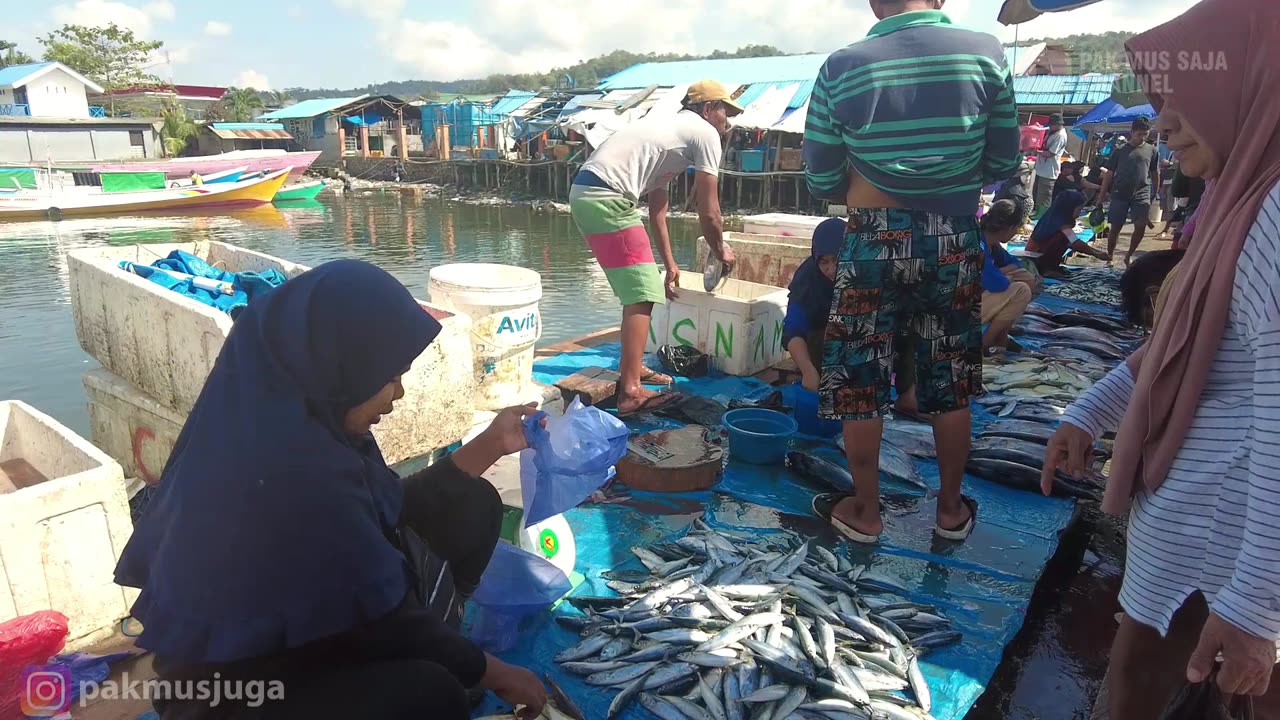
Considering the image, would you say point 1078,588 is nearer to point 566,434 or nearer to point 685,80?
point 566,434

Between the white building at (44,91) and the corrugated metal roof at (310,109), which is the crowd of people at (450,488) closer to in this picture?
the white building at (44,91)

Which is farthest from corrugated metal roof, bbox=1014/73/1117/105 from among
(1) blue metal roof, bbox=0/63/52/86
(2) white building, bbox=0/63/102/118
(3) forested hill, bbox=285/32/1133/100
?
(1) blue metal roof, bbox=0/63/52/86

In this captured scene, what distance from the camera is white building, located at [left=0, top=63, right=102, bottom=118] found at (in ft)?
138

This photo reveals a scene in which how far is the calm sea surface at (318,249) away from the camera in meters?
8.80

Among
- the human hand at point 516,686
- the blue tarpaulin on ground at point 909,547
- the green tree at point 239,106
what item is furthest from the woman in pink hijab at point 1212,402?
the green tree at point 239,106

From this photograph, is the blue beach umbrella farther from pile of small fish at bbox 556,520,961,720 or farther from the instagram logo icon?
the instagram logo icon

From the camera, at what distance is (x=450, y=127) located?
154 feet

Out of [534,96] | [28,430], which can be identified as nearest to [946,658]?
[28,430]

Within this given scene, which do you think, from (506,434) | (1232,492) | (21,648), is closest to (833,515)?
(506,434)

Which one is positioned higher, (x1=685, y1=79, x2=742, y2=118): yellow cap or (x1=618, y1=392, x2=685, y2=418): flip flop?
(x1=685, y1=79, x2=742, y2=118): yellow cap


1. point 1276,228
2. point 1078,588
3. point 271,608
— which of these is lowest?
point 1078,588

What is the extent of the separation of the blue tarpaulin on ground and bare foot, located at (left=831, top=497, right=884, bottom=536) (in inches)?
3.6

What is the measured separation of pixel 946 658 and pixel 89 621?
3.16 m

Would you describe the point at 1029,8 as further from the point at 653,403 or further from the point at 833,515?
the point at 833,515
